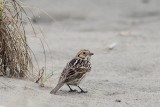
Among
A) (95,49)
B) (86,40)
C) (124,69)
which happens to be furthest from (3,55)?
(86,40)

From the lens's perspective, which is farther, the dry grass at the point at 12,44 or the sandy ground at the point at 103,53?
the dry grass at the point at 12,44

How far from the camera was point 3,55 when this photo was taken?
9.30 meters

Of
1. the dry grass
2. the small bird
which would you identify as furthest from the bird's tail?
the dry grass

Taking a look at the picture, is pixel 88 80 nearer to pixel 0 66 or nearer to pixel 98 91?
pixel 98 91

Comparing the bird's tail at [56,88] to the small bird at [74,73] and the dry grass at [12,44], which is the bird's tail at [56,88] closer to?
the small bird at [74,73]

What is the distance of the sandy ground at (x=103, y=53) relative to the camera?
847 cm

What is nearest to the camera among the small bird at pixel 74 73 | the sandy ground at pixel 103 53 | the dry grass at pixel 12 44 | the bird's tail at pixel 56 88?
the sandy ground at pixel 103 53

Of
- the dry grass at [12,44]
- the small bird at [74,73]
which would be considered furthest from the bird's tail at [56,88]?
the dry grass at [12,44]

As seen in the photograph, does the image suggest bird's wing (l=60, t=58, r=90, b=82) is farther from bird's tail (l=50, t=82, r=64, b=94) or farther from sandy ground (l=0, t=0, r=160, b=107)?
sandy ground (l=0, t=0, r=160, b=107)

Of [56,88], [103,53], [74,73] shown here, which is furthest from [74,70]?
[103,53]

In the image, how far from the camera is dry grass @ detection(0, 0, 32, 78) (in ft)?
30.2

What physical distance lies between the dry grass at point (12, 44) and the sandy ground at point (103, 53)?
0.29 metres

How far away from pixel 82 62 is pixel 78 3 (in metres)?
10.6

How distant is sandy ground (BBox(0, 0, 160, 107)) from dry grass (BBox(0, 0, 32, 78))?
286 millimetres
